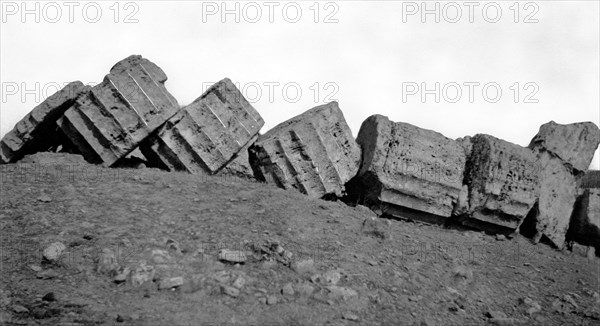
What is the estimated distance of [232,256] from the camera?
5070 millimetres

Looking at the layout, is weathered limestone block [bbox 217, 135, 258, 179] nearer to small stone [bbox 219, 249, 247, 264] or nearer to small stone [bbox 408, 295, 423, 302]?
small stone [bbox 219, 249, 247, 264]

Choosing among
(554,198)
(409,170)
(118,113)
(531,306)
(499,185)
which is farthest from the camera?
(554,198)

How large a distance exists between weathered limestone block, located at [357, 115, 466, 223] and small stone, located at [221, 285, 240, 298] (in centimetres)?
362

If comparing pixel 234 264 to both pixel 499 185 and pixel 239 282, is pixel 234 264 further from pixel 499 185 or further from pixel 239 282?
pixel 499 185

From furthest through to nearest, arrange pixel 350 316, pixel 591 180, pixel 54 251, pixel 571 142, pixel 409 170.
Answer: pixel 591 180 < pixel 571 142 < pixel 409 170 < pixel 54 251 < pixel 350 316

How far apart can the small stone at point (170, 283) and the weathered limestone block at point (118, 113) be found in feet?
11.2

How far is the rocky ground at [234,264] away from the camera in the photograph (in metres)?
4.39

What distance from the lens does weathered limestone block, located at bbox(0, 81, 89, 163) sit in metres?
7.63

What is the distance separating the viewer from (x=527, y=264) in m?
→ 6.95

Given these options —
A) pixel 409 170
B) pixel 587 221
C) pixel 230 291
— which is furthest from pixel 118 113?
pixel 587 221

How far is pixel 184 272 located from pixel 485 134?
5.43 m

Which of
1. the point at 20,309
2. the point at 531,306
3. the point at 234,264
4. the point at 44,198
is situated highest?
the point at 44,198

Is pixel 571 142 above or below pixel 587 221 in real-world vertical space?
above

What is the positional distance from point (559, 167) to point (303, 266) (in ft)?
17.9
